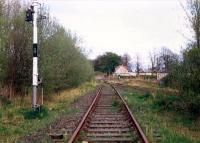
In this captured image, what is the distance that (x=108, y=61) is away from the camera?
164375mm

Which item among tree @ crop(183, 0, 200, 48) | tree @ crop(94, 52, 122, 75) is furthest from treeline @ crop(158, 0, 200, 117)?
tree @ crop(94, 52, 122, 75)

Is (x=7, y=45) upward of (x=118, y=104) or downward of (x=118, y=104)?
upward

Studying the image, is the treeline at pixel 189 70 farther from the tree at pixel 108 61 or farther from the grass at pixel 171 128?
the tree at pixel 108 61

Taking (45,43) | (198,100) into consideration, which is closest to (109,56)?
(45,43)

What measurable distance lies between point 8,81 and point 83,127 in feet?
45.9

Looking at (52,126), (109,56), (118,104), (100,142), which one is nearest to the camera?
(100,142)

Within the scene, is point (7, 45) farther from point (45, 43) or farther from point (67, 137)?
point (67, 137)

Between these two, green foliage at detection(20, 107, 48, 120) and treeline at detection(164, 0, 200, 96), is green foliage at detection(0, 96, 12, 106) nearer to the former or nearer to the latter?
green foliage at detection(20, 107, 48, 120)

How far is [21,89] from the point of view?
1053 inches

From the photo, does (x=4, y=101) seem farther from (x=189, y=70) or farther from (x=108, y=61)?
(x=108, y=61)

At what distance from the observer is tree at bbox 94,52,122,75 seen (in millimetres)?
163625

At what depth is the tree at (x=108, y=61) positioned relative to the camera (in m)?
164

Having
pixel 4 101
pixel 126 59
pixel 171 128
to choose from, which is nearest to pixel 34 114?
pixel 171 128

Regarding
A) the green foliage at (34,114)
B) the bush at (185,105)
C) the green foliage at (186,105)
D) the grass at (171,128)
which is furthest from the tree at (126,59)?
the green foliage at (34,114)
